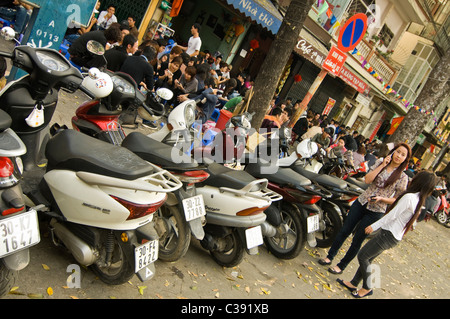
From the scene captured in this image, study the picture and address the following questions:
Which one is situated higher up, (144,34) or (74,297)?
(144,34)

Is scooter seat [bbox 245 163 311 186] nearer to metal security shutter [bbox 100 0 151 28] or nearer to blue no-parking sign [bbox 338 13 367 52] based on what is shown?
blue no-parking sign [bbox 338 13 367 52]

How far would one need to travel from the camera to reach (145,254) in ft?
9.14

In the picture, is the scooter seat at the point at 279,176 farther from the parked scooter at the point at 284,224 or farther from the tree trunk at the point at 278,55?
the tree trunk at the point at 278,55

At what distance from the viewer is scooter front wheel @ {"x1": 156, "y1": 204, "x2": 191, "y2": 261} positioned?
3.49 m

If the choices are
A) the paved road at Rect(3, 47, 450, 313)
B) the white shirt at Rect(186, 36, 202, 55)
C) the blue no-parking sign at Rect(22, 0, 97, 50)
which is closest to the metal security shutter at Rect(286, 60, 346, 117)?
the white shirt at Rect(186, 36, 202, 55)

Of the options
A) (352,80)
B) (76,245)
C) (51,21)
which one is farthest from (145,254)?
(352,80)

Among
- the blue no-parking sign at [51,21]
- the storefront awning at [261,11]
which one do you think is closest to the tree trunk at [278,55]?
the blue no-parking sign at [51,21]

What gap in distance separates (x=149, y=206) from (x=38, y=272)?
43.8 inches

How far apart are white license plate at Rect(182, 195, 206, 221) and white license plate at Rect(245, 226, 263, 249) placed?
55 centimetres

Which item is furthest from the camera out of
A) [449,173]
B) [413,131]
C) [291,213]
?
[449,173]

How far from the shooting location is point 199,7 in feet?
46.4

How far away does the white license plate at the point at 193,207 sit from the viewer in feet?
11.1
